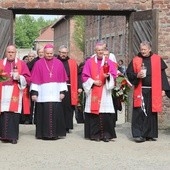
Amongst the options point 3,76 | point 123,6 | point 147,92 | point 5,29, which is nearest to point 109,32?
point 123,6

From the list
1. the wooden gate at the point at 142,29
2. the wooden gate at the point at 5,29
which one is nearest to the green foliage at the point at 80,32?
the wooden gate at the point at 142,29

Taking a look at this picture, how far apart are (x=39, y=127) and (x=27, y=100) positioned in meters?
0.60

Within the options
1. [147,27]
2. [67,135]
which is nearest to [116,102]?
[67,135]

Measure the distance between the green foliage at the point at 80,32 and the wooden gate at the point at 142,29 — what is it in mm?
39050

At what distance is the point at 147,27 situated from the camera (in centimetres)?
1315

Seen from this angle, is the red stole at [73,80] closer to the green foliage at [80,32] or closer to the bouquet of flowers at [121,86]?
the bouquet of flowers at [121,86]

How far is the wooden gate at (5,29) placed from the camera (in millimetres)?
12680

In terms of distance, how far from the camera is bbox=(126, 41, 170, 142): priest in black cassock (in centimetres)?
1071

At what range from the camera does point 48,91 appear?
35.7 feet

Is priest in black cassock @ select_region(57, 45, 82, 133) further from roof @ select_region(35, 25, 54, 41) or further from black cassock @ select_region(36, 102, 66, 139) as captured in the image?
roof @ select_region(35, 25, 54, 41)

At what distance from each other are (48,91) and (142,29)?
11.6ft

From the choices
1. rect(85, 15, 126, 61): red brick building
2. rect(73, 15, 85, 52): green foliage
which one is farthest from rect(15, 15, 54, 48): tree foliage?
rect(85, 15, 126, 61): red brick building

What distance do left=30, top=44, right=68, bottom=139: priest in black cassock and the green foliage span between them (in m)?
42.0

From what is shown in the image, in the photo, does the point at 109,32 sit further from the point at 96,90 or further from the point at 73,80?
the point at 96,90
